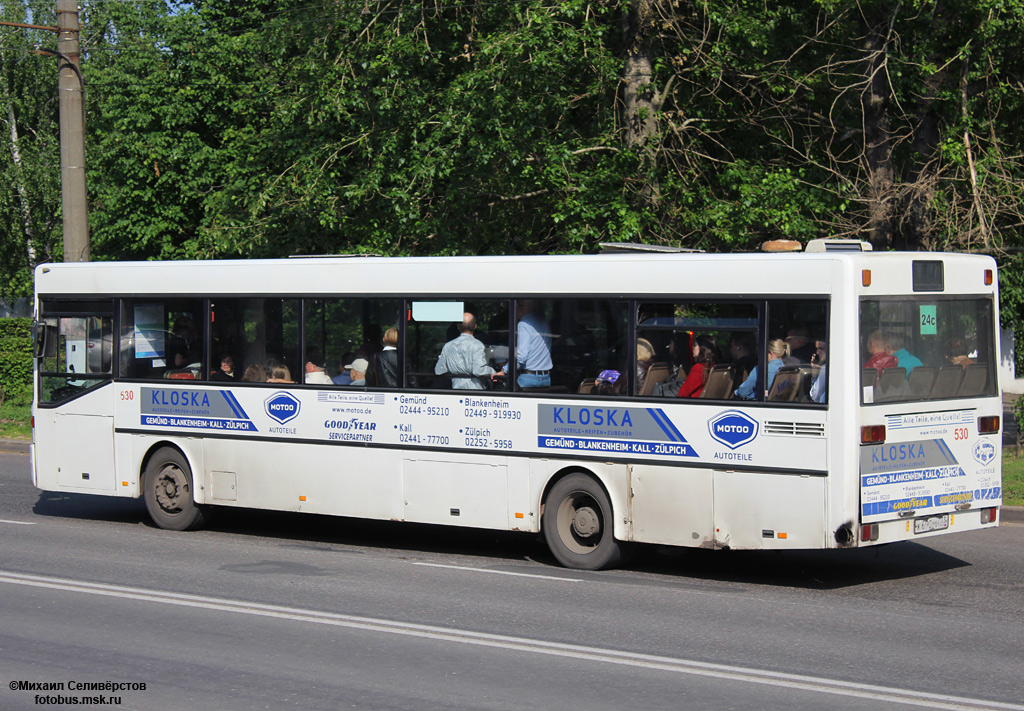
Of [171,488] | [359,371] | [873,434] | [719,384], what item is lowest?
[171,488]

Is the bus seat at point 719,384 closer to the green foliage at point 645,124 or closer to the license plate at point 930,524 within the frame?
the license plate at point 930,524

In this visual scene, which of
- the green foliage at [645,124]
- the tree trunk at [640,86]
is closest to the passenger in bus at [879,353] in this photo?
the green foliage at [645,124]

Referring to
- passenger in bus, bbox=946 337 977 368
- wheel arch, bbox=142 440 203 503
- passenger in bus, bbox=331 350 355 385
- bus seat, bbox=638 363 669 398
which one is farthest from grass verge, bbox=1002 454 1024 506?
wheel arch, bbox=142 440 203 503

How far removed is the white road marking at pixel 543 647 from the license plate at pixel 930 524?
10.2 ft

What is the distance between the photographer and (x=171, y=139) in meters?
32.0

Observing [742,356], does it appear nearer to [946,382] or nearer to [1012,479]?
[946,382]

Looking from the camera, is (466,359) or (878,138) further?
(878,138)

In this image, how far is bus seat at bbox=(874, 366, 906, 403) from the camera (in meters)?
9.32

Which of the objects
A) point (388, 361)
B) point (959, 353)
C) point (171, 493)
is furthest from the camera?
point (171, 493)

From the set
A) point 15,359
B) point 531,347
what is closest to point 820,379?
point 531,347

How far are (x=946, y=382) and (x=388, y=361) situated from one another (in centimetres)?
486

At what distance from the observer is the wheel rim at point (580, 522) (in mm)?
10398

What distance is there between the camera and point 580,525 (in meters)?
10.4

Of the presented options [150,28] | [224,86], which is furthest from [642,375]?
[150,28]
